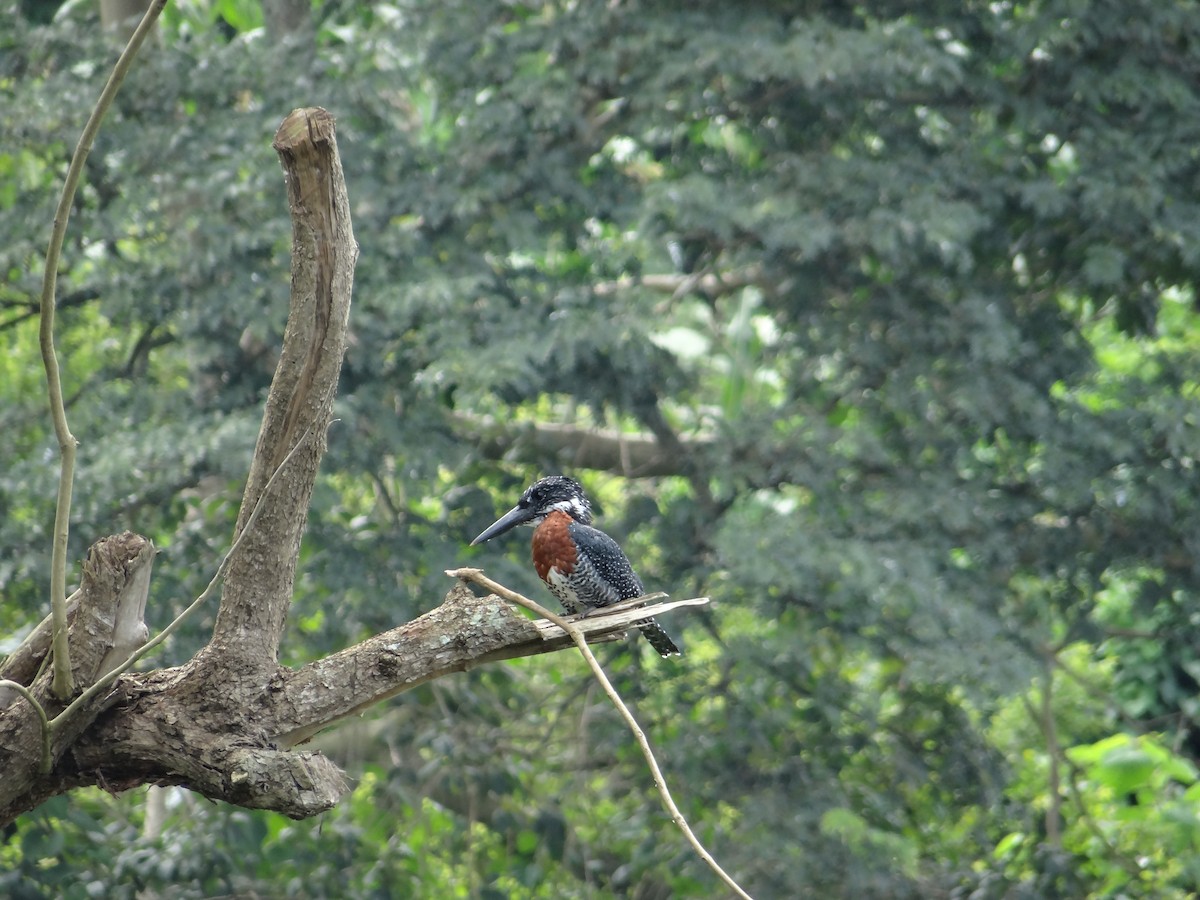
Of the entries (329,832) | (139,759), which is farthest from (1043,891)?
(139,759)

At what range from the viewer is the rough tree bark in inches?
91.7

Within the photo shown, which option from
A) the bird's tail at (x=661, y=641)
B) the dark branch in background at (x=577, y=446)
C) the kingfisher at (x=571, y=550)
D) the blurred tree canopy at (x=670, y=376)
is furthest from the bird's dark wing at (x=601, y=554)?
the dark branch in background at (x=577, y=446)

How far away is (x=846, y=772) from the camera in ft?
20.3

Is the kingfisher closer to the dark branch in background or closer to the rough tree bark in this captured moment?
the rough tree bark

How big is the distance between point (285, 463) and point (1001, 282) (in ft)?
12.8

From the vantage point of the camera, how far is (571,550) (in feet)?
12.1

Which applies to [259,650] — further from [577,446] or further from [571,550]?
[577,446]

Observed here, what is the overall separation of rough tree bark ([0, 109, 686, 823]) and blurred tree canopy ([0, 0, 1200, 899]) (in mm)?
2301

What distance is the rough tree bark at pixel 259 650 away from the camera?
2.33m

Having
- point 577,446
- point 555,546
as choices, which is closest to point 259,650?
point 555,546

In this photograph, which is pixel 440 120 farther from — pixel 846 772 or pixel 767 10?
pixel 846 772

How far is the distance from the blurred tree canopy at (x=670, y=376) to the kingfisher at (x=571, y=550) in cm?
97

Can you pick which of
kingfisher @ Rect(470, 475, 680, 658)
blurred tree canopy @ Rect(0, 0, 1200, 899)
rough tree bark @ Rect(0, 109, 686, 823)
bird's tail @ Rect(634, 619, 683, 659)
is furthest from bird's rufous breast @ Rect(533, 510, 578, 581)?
rough tree bark @ Rect(0, 109, 686, 823)

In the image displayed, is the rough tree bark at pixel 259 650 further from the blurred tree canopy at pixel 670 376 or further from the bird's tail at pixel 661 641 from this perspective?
the blurred tree canopy at pixel 670 376
